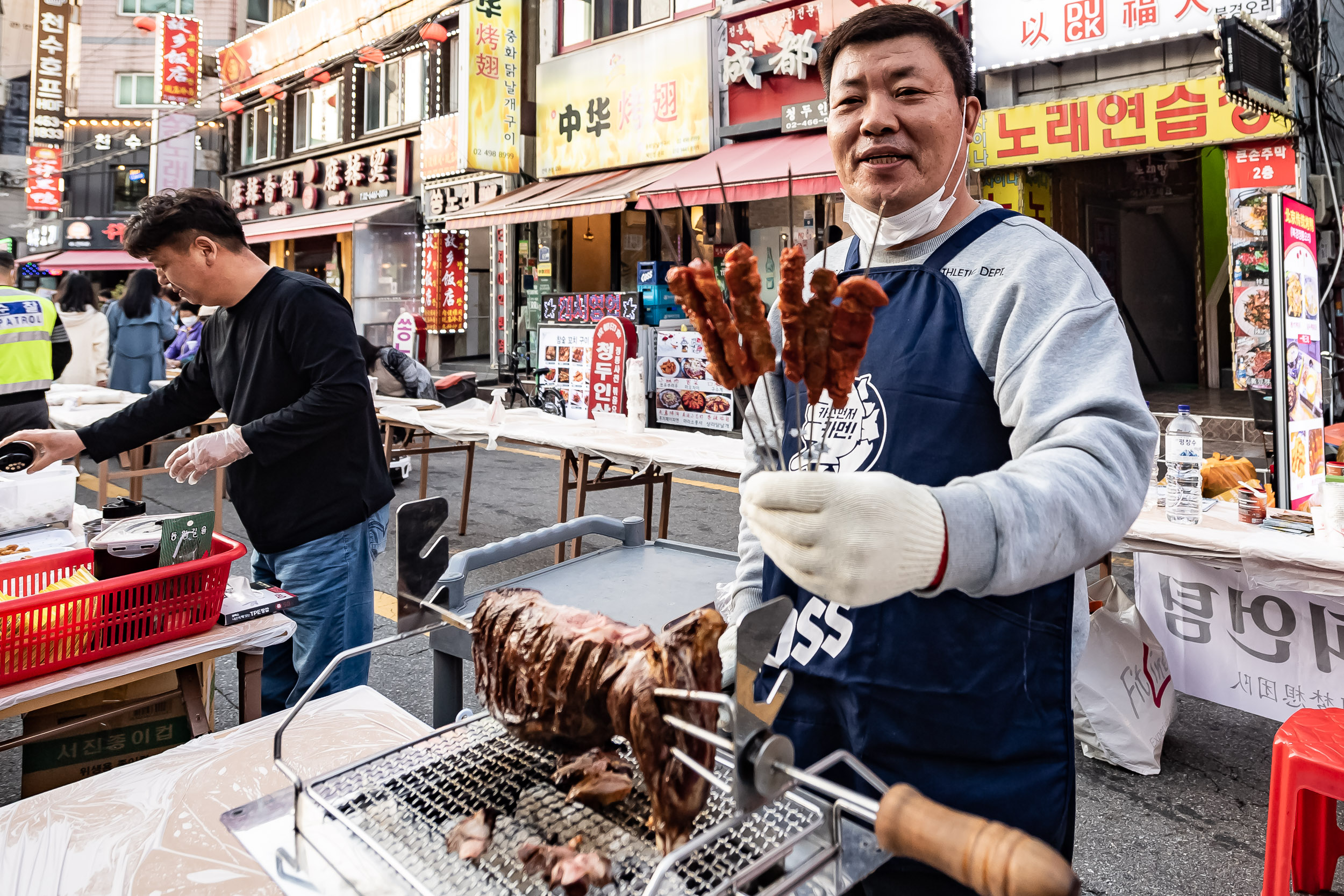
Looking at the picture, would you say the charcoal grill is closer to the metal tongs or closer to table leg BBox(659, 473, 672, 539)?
the metal tongs

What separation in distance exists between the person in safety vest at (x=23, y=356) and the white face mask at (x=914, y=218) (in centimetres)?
620

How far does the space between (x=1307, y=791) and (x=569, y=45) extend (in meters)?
15.1

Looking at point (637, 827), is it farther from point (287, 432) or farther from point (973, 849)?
point (287, 432)

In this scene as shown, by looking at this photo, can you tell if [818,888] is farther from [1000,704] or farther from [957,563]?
[957,563]

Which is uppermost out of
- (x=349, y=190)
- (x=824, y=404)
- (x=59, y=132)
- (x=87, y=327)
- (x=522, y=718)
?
(x=59, y=132)

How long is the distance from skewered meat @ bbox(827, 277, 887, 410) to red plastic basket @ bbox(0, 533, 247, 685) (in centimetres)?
201

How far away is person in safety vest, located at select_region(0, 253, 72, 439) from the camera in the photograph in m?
5.66

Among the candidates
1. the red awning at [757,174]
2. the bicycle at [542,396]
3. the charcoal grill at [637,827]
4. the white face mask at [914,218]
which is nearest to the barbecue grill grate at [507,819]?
the charcoal grill at [637,827]

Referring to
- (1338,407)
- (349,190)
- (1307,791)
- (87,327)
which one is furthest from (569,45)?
(1307,791)

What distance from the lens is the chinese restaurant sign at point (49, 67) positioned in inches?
937

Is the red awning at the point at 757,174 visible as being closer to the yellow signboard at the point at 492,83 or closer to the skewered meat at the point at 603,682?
the yellow signboard at the point at 492,83

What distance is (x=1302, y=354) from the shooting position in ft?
14.8

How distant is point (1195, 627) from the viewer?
3584 millimetres

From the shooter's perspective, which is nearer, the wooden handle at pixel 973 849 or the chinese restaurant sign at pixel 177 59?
the wooden handle at pixel 973 849
